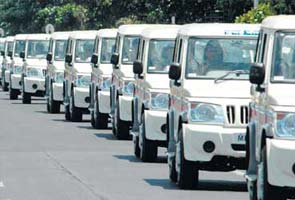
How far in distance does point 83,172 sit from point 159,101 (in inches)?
89.2

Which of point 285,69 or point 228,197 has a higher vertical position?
point 285,69

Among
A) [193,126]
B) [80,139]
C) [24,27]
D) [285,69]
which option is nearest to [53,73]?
[80,139]

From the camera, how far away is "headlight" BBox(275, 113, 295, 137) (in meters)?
14.0

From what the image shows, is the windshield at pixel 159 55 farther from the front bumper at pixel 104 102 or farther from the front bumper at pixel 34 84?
the front bumper at pixel 34 84

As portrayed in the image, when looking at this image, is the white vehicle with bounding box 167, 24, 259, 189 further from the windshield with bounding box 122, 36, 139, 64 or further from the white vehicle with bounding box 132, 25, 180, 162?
the windshield with bounding box 122, 36, 139, 64

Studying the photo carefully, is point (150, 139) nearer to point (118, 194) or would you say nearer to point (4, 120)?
point (118, 194)

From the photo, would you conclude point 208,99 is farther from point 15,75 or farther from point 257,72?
point 15,75

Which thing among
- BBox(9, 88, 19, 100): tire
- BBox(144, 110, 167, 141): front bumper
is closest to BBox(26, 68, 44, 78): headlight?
BBox(9, 88, 19, 100): tire

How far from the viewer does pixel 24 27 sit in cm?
9625

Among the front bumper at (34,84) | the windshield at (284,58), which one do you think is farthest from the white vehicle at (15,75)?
the windshield at (284,58)

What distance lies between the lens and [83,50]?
3631 centimetres

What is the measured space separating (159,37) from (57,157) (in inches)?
106

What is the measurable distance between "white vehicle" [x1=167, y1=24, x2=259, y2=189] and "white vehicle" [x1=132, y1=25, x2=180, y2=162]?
212 cm

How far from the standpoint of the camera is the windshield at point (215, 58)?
1927 centimetres
